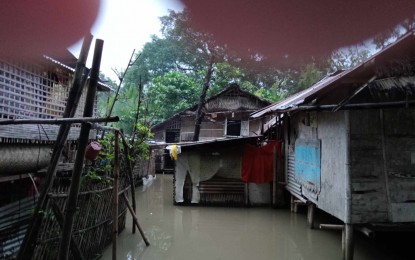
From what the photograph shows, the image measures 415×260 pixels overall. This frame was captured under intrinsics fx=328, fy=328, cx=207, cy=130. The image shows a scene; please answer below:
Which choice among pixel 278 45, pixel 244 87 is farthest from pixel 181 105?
pixel 278 45

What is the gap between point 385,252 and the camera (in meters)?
6.96

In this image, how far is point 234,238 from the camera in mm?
8266

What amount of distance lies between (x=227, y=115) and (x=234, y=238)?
1322 centimetres

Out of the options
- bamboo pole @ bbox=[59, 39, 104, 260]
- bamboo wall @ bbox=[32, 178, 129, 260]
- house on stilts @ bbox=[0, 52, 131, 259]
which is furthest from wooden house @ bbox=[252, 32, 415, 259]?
house on stilts @ bbox=[0, 52, 131, 259]

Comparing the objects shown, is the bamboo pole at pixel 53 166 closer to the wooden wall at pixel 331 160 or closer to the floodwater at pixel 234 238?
the floodwater at pixel 234 238

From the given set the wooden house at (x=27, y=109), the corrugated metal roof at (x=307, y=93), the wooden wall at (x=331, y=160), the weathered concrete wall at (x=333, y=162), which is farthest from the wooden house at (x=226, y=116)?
the wooden house at (x=27, y=109)

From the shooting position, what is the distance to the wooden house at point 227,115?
20766mm

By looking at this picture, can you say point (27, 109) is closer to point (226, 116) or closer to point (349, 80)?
point (349, 80)

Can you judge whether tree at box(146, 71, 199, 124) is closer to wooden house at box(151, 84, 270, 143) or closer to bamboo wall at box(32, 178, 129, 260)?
wooden house at box(151, 84, 270, 143)

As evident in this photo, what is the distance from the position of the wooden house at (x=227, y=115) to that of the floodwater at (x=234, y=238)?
978cm

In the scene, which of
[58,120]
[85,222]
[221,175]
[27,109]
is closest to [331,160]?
[85,222]

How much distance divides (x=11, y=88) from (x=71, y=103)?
2269 mm

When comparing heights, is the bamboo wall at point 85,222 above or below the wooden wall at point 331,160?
below

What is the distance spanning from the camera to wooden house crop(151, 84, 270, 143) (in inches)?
818
